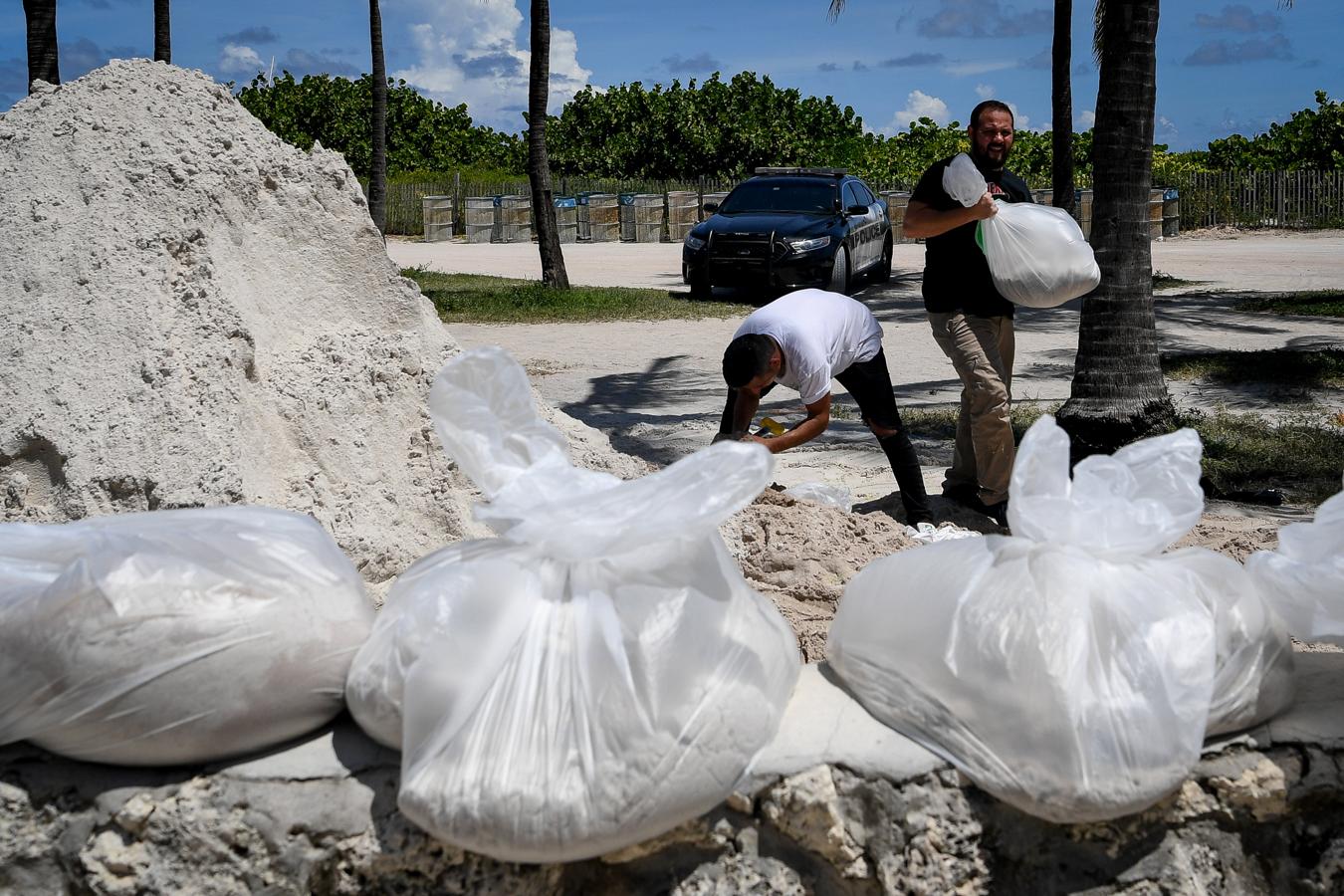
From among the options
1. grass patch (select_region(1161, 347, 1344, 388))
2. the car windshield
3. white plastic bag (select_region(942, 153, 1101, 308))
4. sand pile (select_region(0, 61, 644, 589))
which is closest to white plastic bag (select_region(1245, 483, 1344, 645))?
sand pile (select_region(0, 61, 644, 589))

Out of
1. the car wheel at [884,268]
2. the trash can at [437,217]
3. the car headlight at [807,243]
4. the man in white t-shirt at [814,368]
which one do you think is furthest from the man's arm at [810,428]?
the trash can at [437,217]

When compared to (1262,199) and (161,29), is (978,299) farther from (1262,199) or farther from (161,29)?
(1262,199)

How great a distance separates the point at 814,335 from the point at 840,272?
1155 centimetres

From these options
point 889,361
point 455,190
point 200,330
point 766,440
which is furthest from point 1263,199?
point 200,330

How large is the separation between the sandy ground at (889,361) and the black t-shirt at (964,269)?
3.22ft

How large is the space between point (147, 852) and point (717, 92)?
52.0 meters

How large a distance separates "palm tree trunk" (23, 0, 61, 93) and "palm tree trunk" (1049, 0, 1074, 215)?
33.1 ft

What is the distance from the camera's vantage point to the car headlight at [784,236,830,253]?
625 inches

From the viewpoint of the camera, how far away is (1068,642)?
2164mm

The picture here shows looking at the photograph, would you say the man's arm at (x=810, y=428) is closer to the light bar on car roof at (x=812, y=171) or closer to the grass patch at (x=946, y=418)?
the grass patch at (x=946, y=418)

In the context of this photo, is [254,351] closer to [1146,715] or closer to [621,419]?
[1146,715]

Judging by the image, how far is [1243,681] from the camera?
7.56 ft

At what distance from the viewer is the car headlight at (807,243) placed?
1588 cm

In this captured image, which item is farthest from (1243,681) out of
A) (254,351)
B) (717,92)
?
(717,92)
